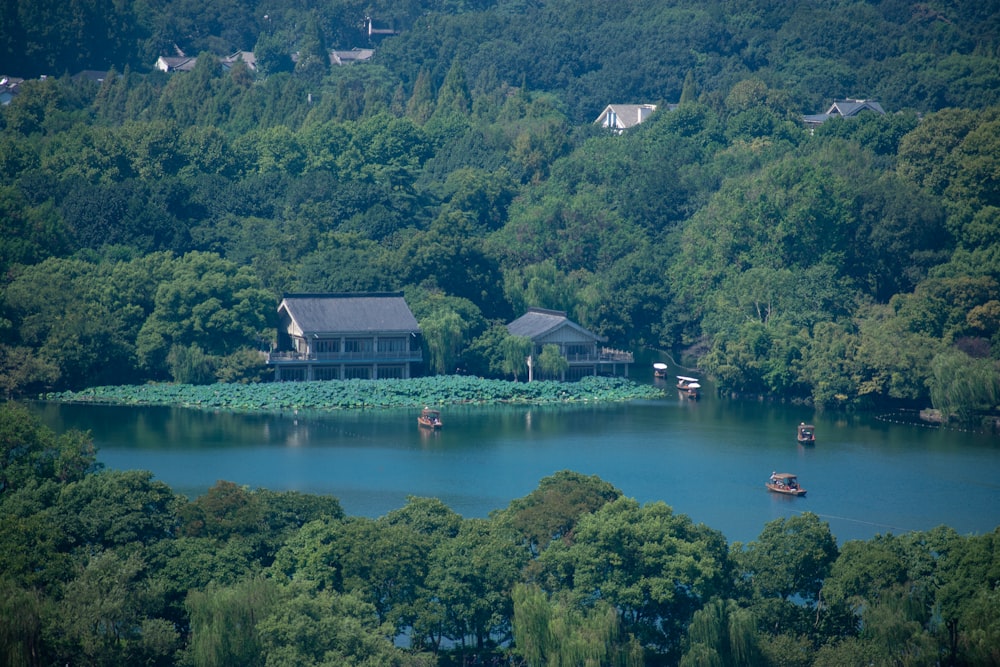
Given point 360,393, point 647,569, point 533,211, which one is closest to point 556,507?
point 647,569

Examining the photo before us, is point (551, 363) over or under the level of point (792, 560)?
over

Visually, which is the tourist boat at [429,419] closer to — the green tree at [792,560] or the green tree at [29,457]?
the green tree at [29,457]

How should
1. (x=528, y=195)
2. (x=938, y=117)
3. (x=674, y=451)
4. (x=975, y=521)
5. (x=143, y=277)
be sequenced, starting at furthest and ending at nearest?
(x=528, y=195) → (x=938, y=117) → (x=143, y=277) → (x=674, y=451) → (x=975, y=521)

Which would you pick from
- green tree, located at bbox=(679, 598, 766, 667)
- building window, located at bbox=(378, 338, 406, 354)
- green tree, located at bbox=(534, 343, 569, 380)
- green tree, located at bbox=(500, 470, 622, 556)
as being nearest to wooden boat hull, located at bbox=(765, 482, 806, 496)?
green tree, located at bbox=(500, 470, 622, 556)

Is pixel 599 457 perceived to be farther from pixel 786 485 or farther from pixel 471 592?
pixel 471 592

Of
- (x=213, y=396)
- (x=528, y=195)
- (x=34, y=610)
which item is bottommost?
(x=34, y=610)

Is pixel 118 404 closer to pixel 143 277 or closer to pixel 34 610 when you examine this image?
pixel 143 277

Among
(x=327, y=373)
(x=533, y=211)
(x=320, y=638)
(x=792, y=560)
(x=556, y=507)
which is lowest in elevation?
(x=320, y=638)

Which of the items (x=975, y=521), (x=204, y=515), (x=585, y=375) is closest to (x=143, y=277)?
(x=585, y=375)
